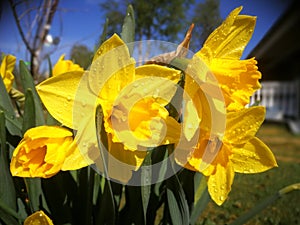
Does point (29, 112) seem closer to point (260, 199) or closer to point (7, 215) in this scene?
point (7, 215)

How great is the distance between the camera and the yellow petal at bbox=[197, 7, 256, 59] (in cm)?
38

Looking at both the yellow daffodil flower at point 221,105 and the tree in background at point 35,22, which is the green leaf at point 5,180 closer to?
the yellow daffodil flower at point 221,105

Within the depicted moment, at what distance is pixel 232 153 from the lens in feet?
1.32

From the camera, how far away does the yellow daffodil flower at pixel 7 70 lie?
0.67 meters

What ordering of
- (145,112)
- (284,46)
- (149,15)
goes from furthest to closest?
1. (284,46)
2. (149,15)
3. (145,112)

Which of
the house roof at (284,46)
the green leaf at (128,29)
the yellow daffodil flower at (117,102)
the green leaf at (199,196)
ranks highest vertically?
the green leaf at (128,29)

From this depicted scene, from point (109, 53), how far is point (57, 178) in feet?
0.78

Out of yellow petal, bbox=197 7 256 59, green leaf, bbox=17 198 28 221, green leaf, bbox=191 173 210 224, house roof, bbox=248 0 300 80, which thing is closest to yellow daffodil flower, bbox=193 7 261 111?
yellow petal, bbox=197 7 256 59

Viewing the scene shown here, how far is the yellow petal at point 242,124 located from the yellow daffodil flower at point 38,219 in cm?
24

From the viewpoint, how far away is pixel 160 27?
101 centimetres

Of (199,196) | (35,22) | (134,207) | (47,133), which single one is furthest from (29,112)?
(35,22)

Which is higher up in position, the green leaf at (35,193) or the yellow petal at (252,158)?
the yellow petal at (252,158)

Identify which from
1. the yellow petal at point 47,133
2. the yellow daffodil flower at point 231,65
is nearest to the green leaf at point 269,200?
the yellow daffodil flower at point 231,65

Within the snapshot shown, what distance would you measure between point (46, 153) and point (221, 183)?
204 mm
